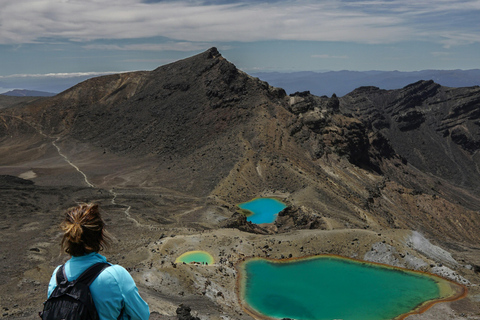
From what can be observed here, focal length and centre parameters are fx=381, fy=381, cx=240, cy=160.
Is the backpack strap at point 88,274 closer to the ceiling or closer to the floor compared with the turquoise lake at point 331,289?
closer to the ceiling

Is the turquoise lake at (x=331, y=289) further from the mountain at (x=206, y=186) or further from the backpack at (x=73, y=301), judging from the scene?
the backpack at (x=73, y=301)

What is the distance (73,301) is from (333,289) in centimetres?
3313

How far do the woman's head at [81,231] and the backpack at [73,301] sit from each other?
336 millimetres

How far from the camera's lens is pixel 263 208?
6888cm

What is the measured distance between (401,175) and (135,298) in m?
139

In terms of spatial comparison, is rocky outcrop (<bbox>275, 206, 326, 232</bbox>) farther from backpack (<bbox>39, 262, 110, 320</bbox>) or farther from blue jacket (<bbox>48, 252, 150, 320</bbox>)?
backpack (<bbox>39, 262, 110, 320</bbox>)

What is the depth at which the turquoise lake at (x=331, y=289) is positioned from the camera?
102 feet

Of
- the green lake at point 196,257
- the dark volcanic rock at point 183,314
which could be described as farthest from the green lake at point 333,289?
the dark volcanic rock at point 183,314

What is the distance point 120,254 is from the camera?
42.7 m

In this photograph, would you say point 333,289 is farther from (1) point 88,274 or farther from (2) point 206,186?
(2) point 206,186

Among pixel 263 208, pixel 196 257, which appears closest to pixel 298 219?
pixel 263 208

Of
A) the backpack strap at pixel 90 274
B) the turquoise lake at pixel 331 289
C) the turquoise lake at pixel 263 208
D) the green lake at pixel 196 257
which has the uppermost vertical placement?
the backpack strap at pixel 90 274

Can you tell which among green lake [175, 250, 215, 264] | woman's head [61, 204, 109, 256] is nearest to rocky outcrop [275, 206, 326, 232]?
green lake [175, 250, 215, 264]

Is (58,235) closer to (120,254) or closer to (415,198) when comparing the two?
(120,254)
